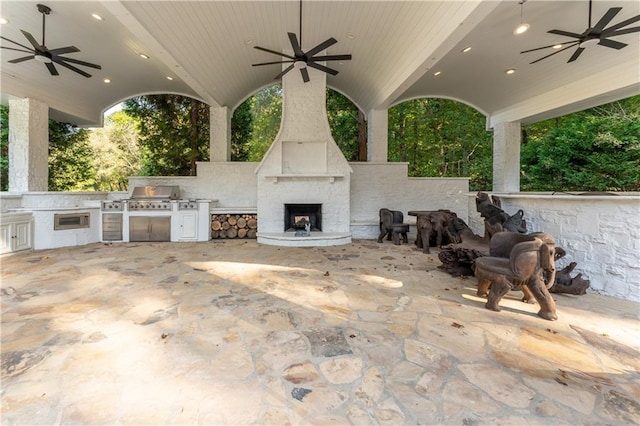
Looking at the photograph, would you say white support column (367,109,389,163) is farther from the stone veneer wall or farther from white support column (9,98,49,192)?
white support column (9,98,49,192)

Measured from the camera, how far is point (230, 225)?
6.84 m

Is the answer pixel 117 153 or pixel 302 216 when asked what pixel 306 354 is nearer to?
pixel 302 216

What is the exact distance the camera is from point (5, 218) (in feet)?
15.8

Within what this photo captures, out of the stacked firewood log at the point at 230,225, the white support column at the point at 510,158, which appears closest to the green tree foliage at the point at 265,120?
the stacked firewood log at the point at 230,225

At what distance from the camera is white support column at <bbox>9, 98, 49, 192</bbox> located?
6211mm

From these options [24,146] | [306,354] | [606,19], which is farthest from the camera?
[24,146]

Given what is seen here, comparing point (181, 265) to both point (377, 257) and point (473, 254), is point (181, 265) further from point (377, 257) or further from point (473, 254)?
point (473, 254)

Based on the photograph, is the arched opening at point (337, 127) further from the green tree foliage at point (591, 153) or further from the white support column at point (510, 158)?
the green tree foliage at point (591, 153)

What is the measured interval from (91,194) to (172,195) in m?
2.23

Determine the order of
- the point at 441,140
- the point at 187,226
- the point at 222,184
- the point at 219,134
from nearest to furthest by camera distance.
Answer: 1. the point at 187,226
2. the point at 222,184
3. the point at 219,134
4. the point at 441,140

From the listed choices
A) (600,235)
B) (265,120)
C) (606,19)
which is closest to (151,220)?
(265,120)

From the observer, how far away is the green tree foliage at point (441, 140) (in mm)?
10977

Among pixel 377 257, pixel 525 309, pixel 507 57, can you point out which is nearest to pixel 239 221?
pixel 377 257

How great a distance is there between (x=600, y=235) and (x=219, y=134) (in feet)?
28.4
